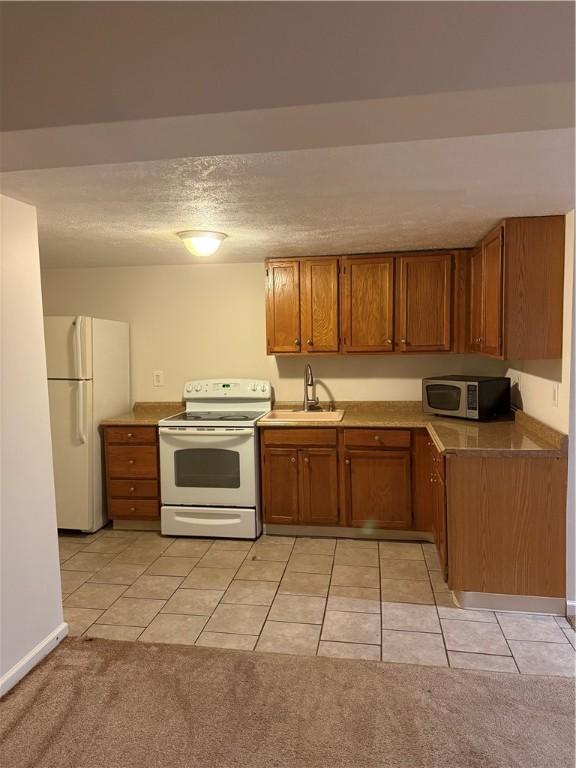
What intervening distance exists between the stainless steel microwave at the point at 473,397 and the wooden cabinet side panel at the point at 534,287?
68cm

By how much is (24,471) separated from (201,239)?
160 cm

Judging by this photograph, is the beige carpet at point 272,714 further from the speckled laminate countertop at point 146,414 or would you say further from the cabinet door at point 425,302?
the cabinet door at point 425,302

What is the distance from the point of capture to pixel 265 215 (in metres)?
2.71

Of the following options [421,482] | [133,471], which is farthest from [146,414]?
[421,482]

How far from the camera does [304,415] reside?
4.10 metres

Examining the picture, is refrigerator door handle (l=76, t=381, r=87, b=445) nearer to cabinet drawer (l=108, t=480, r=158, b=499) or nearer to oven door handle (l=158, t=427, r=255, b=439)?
cabinet drawer (l=108, t=480, r=158, b=499)

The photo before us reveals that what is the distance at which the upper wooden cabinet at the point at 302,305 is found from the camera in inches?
154

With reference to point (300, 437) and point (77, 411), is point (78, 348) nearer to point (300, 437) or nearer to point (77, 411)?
point (77, 411)

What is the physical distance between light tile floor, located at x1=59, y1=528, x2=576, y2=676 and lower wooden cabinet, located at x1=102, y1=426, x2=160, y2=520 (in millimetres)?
280

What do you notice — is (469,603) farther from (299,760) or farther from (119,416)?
(119,416)

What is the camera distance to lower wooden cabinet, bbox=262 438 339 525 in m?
3.79

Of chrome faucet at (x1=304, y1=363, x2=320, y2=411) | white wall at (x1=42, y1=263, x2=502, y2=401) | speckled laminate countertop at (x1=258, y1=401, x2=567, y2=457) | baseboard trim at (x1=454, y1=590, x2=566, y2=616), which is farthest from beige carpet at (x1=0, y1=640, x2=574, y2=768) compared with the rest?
white wall at (x1=42, y1=263, x2=502, y2=401)

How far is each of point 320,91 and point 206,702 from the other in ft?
7.07

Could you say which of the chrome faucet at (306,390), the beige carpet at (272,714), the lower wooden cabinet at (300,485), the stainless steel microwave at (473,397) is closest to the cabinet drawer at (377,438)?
the lower wooden cabinet at (300,485)
